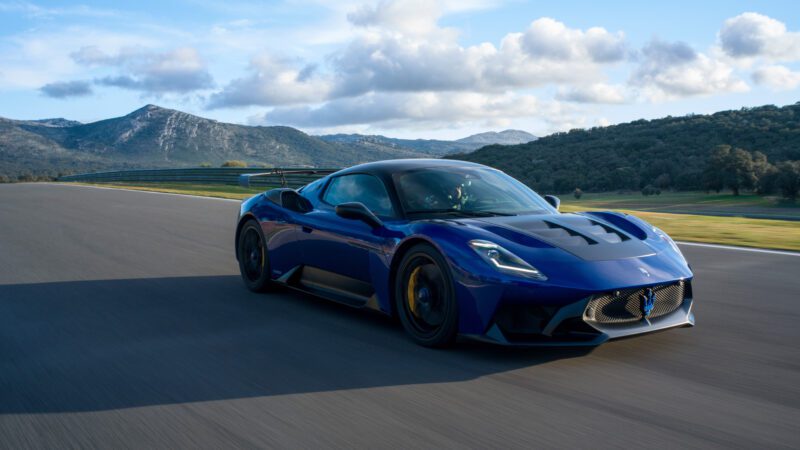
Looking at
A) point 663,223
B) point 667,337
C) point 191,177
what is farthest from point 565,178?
point 667,337

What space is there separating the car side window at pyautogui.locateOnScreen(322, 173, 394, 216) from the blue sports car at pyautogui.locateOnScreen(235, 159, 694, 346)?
0.01 m

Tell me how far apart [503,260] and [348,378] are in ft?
3.57

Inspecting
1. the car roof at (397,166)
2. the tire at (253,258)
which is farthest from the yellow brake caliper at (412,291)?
the tire at (253,258)

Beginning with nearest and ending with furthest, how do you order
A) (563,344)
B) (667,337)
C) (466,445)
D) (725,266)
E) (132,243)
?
(466,445), (563,344), (667,337), (725,266), (132,243)

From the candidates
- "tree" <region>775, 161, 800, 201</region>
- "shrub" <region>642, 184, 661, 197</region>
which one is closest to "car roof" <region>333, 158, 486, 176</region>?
"tree" <region>775, 161, 800, 201</region>

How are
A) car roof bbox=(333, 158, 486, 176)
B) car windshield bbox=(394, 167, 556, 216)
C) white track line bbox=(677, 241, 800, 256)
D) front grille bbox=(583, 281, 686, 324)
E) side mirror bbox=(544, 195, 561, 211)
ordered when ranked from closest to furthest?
front grille bbox=(583, 281, 686, 324) → car windshield bbox=(394, 167, 556, 216) → car roof bbox=(333, 158, 486, 176) → side mirror bbox=(544, 195, 561, 211) → white track line bbox=(677, 241, 800, 256)

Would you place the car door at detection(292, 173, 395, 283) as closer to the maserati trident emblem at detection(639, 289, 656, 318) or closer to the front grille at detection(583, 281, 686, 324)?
the front grille at detection(583, 281, 686, 324)

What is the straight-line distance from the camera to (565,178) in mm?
52938

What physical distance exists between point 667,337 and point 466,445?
2.31m

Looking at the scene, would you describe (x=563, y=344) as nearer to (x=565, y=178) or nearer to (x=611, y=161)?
(x=565, y=178)

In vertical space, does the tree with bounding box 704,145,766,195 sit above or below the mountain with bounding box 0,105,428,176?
below

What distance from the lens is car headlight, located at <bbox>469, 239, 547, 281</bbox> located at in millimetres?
4406

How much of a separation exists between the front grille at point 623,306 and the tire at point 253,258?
3271mm

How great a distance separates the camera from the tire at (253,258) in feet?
22.6
